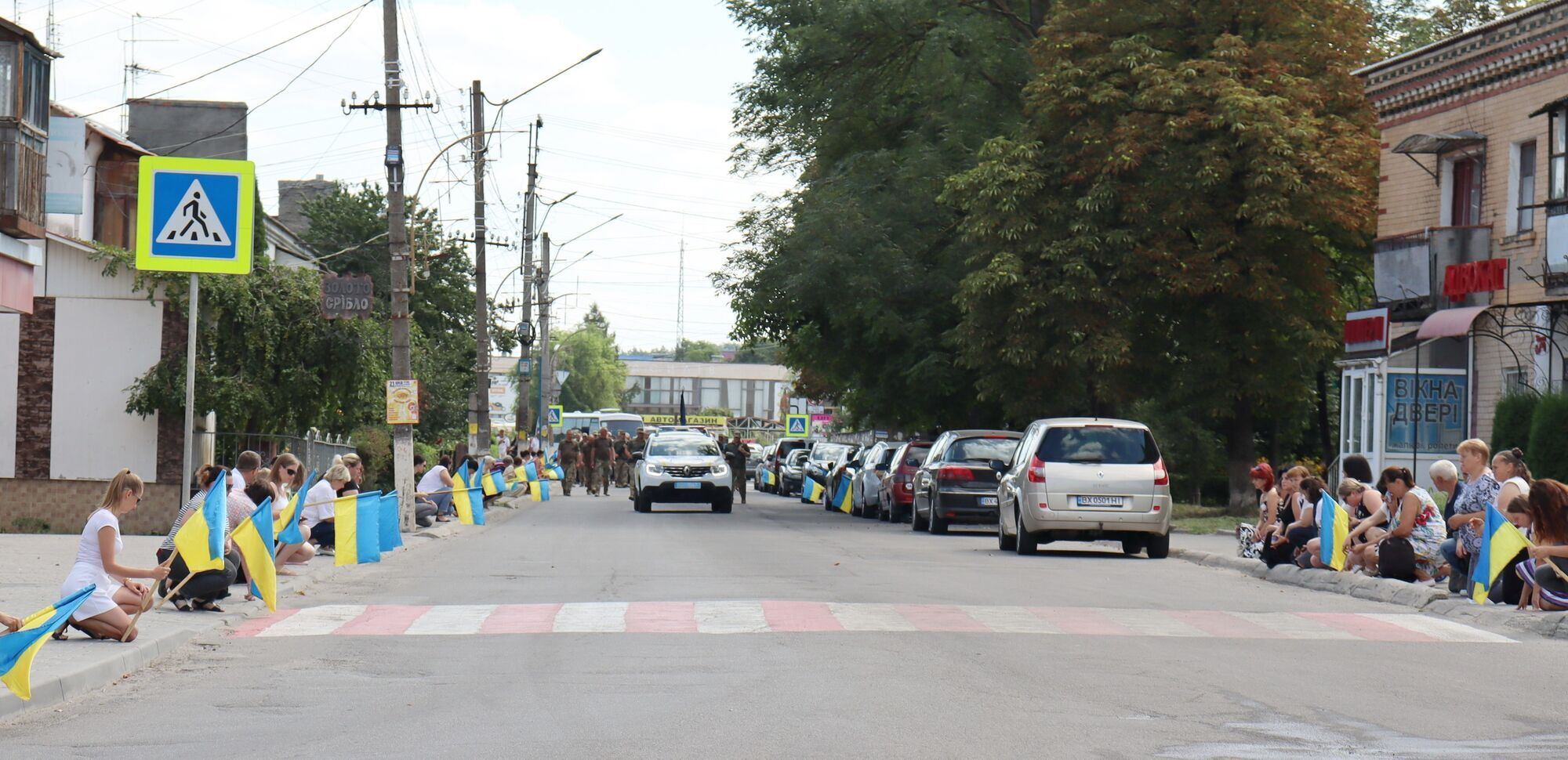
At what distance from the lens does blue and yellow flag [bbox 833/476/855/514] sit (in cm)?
4041

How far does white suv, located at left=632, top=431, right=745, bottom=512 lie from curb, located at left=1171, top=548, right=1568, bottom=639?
16313 millimetres

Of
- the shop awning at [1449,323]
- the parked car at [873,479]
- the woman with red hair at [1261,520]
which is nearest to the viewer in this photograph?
the woman with red hair at [1261,520]

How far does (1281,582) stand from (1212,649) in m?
7.01

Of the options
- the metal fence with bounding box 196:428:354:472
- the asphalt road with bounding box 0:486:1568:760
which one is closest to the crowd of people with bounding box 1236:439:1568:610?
the asphalt road with bounding box 0:486:1568:760

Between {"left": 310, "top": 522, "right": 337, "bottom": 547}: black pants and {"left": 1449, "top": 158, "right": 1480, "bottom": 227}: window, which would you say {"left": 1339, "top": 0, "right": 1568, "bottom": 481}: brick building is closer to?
{"left": 1449, "top": 158, "right": 1480, "bottom": 227}: window

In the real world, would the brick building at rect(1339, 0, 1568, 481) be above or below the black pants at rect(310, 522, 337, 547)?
above

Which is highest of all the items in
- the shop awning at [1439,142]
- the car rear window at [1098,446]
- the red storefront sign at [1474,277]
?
the shop awning at [1439,142]

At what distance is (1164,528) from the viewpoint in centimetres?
2253

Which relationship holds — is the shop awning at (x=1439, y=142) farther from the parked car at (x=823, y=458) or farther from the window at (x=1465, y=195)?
the parked car at (x=823, y=458)

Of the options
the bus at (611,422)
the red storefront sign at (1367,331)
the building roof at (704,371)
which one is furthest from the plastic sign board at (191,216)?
the building roof at (704,371)

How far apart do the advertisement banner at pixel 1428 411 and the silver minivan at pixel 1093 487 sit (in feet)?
35.6

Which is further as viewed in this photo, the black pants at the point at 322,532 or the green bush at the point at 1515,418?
the green bush at the point at 1515,418

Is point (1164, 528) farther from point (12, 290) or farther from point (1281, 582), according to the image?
point (12, 290)

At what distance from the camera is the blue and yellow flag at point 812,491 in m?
50.2
